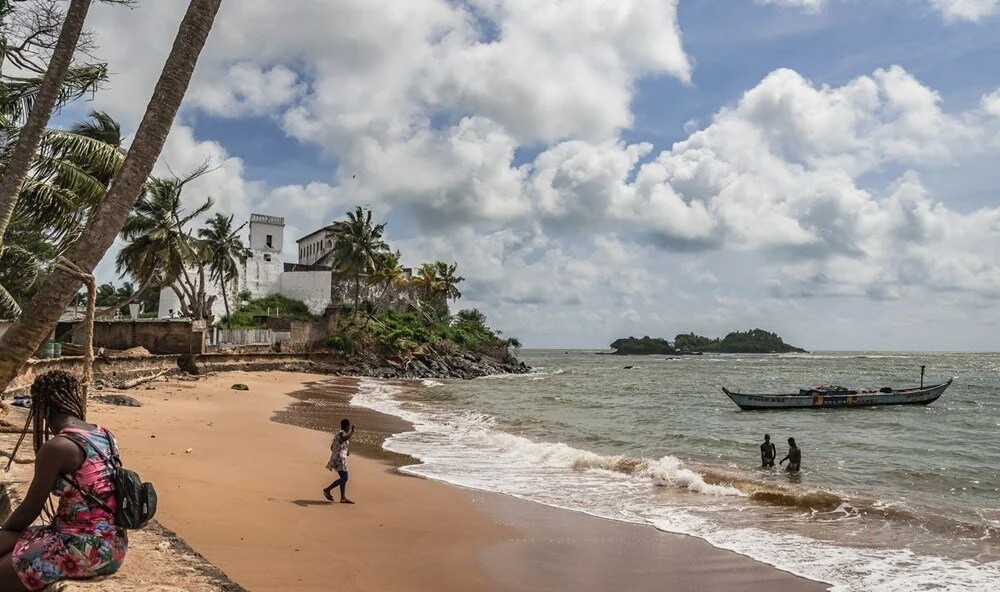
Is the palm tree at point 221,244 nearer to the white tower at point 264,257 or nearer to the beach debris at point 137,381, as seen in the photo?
the white tower at point 264,257

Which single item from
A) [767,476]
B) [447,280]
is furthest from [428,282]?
[767,476]

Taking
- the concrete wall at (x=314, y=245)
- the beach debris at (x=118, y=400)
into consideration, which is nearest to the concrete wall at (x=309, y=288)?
the concrete wall at (x=314, y=245)

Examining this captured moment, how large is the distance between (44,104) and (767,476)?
48.3 ft

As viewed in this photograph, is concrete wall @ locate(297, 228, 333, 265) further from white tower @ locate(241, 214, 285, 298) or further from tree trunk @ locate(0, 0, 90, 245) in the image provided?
tree trunk @ locate(0, 0, 90, 245)

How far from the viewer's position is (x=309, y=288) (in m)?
54.8

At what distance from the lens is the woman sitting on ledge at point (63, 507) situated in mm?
3670

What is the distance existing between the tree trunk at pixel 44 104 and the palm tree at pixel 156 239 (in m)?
28.5

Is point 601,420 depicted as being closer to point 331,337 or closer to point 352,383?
point 352,383

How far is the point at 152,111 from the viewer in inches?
251

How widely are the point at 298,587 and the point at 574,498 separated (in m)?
6.35

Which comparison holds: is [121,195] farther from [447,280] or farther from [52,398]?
[447,280]

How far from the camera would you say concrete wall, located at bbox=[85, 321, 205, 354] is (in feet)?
106

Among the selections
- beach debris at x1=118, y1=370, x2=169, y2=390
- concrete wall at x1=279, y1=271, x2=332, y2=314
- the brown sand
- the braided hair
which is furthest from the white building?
the braided hair

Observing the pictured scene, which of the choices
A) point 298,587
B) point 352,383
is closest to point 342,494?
point 298,587
